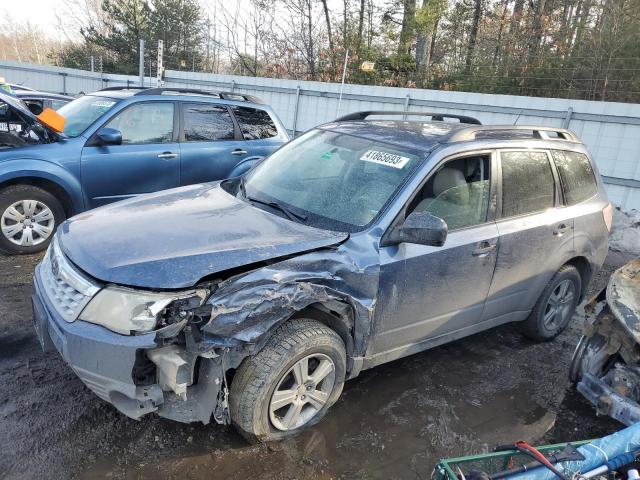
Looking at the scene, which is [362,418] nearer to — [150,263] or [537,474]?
[537,474]

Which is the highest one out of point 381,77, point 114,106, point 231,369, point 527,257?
point 381,77

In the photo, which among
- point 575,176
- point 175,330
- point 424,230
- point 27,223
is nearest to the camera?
point 175,330

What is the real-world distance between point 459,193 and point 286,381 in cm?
172

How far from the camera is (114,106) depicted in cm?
554

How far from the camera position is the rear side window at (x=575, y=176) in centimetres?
404

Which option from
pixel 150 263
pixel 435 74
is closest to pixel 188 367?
pixel 150 263

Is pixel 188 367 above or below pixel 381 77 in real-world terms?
below

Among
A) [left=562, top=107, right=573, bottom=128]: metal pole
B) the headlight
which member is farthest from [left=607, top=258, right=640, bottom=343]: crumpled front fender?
[left=562, top=107, right=573, bottom=128]: metal pole

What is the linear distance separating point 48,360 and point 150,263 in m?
1.54

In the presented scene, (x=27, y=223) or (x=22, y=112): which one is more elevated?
(x=22, y=112)

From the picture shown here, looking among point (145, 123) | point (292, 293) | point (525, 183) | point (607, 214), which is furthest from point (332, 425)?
point (145, 123)

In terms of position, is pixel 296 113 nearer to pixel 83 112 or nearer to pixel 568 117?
pixel 568 117

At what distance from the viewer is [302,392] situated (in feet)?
8.98

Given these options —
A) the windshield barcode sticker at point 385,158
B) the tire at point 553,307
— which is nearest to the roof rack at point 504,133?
the windshield barcode sticker at point 385,158
